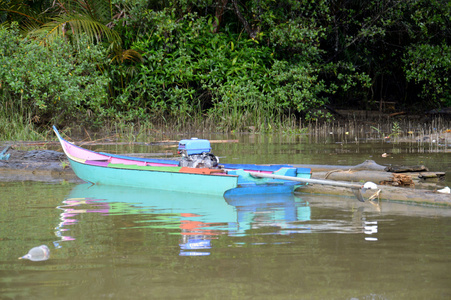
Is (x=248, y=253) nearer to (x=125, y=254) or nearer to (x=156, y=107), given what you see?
(x=125, y=254)

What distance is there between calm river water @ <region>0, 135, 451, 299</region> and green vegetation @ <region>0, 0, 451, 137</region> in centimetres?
1066

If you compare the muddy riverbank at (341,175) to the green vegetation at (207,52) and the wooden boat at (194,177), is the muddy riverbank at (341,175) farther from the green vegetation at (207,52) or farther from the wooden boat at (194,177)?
the green vegetation at (207,52)

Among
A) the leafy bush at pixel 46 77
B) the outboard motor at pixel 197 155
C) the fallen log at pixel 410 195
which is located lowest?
the fallen log at pixel 410 195

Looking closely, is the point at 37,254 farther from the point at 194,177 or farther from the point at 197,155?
the point at 197,155

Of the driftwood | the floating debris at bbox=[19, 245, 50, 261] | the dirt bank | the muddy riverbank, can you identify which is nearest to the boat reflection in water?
the floating debris at bbox=[19, 245, 50, 261]

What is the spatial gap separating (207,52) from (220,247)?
15.4 meters

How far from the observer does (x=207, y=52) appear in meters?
19.3

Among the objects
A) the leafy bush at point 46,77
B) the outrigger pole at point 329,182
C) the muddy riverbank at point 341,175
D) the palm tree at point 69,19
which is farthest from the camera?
the palm tree at point 69,19

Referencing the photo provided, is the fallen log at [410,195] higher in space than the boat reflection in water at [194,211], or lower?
higher

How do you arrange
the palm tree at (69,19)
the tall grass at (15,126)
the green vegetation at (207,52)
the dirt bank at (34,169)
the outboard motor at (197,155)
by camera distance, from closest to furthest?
the outboard motor at (197,155)
the dirt bank at (34,169)
the tall grass at (15,126)
the palm tree at (69,19)
the green vegetation at (207,52)

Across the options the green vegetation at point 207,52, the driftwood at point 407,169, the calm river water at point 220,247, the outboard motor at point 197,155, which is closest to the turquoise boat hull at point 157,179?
the calm river water at point 220,247

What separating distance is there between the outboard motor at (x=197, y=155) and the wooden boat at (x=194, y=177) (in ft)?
0.51

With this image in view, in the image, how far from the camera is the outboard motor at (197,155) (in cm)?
795

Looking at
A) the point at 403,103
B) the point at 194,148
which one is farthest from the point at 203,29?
the point at 194,148
